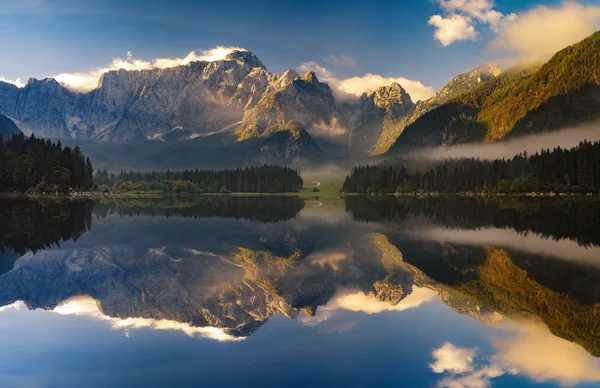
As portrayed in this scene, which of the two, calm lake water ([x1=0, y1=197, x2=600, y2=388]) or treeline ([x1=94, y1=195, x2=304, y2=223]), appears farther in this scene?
treeline ([x1=94, y1=195, x2=304, y2=223])

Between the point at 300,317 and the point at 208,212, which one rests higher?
the point at 300,317

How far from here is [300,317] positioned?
76.8 ft

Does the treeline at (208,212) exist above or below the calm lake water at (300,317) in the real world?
below

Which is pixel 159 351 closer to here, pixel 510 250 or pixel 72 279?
pixel 72 279

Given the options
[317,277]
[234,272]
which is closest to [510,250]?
[317,277]

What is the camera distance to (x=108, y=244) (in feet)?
162

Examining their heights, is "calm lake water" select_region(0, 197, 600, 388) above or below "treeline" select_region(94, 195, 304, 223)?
above

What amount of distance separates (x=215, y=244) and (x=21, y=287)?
2329cm

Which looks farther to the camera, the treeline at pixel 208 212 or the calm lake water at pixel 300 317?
the treeline at pixel 208 212

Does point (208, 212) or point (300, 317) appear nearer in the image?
point (300, 317)

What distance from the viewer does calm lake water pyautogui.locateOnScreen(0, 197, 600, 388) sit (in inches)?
655

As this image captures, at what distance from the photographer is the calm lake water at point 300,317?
54.5 ft

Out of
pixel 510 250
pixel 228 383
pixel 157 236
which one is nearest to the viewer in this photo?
pixel 228 383

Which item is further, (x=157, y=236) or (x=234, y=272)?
(x=157, y=236)
